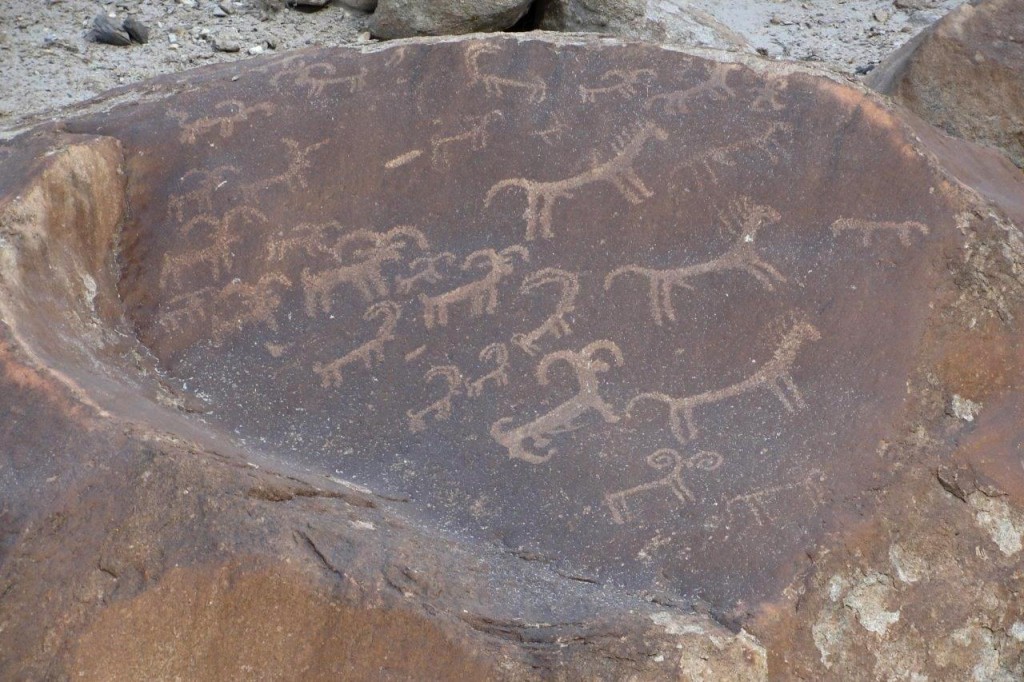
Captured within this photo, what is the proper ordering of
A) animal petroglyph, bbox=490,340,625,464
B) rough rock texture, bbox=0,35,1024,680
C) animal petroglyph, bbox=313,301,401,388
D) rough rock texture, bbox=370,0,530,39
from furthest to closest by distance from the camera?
rough rock texture, bbox=370,0,530,39
animal petroglyph, bbox=313,301,401,388
animal petroglyph, bbox=490,340,625,464
rough rock texture, bbox=0,35,1024,680

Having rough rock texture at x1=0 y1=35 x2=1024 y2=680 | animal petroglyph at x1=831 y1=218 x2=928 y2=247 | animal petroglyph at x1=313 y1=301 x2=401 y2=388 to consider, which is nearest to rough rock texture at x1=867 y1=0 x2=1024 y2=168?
rough rock texture at x1=0 y1=35 x2=1024 y2=680

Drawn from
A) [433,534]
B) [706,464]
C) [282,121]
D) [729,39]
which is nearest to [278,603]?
[433,534]

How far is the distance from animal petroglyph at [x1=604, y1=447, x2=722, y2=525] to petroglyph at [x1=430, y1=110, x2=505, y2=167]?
924 millimetres

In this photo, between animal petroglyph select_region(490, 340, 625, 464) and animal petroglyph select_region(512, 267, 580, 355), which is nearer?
animal petroglyph select_region(490, 340, 625, 464)

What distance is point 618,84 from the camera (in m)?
2.92

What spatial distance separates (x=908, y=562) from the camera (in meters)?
2.22

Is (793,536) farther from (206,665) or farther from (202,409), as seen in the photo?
(202,409)

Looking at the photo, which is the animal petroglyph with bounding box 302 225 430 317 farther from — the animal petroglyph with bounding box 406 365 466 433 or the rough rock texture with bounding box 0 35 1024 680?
the animal petroglyph with bounding box 406 365 466 433

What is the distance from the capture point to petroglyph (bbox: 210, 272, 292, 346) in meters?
2.71

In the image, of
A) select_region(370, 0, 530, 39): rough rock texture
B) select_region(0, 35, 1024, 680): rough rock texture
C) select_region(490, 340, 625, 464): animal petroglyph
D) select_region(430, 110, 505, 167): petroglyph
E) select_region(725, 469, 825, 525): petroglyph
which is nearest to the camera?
select_region(0, 35, 1024, 680): rough rock texture

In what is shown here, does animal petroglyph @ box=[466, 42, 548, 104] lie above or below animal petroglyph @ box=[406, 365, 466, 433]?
above

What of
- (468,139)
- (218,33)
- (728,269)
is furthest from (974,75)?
(218,33)

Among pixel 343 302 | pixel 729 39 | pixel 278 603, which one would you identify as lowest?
pixel 729 39

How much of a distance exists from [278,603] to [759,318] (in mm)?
1267
